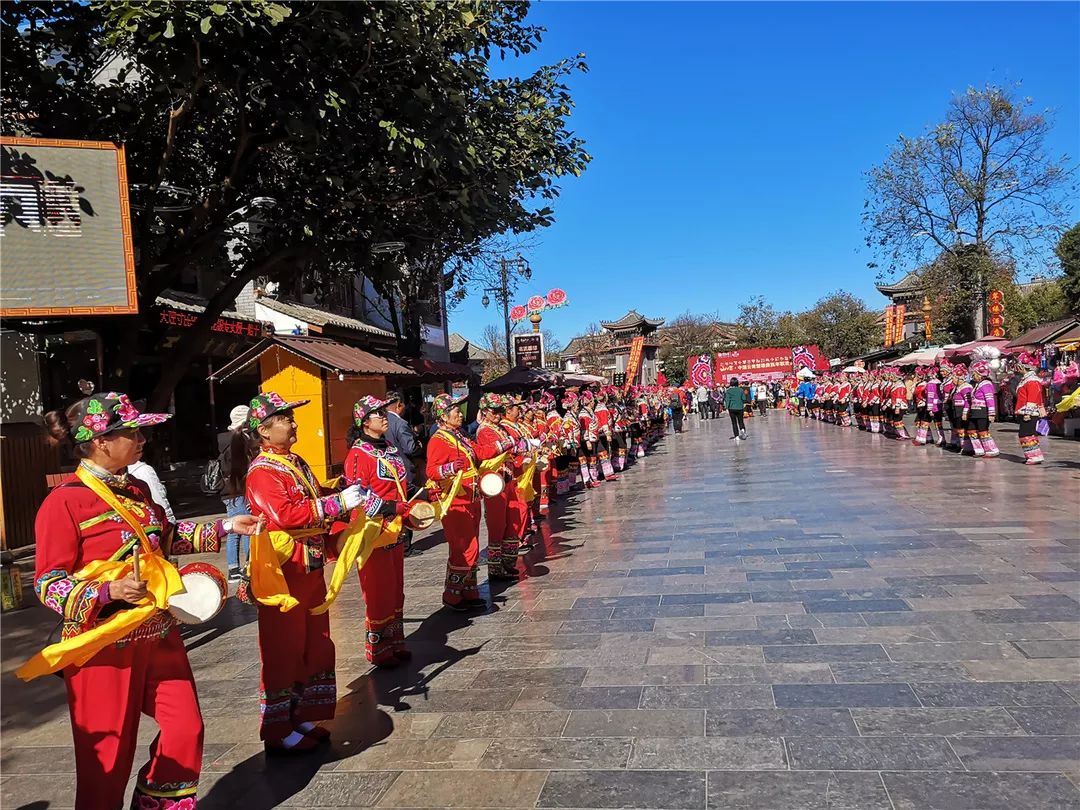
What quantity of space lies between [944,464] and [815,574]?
8419 mm

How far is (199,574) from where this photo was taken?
2791mm

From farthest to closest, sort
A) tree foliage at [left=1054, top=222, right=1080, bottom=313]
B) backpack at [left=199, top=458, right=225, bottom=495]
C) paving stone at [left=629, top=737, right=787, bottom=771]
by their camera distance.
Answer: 1. tree foliage at [left=1054, top=222, right=1080, bottom=313]
2. backpack at [left=199, top=458, right=225, bottom=495]
3. paving stone at [left=629, top=737, right=787, bottom=771]

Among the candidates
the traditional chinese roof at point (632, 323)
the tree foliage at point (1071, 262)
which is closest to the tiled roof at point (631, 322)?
the traditional chinese roof at point (632, 323)

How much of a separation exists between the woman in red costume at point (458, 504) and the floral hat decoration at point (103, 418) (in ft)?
9.84

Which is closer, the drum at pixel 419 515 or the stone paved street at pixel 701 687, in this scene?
the stone paved street at pixel 701 687

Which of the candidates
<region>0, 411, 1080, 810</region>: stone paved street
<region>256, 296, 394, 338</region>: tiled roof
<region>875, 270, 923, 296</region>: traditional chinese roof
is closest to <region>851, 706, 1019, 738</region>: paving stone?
<region>0, 411, 1080, 810</region>: stone paved street

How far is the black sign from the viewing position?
2341cm

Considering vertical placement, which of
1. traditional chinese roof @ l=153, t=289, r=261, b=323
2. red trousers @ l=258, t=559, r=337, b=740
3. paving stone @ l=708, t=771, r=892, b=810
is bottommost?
paving stone @ l=708, t=771, r=892, b=810

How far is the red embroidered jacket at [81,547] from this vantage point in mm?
2500

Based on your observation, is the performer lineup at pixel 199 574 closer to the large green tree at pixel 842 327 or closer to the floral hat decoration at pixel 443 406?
the floral hat decoration at pixel 443 406

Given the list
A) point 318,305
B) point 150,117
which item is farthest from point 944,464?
point 318,305

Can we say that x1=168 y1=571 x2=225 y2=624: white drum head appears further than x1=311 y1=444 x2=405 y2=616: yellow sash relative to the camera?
No

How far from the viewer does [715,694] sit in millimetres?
3934

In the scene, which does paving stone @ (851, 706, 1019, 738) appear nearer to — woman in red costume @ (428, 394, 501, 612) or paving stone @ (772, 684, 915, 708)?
paving stone @ (772, 684, 915, 708)
